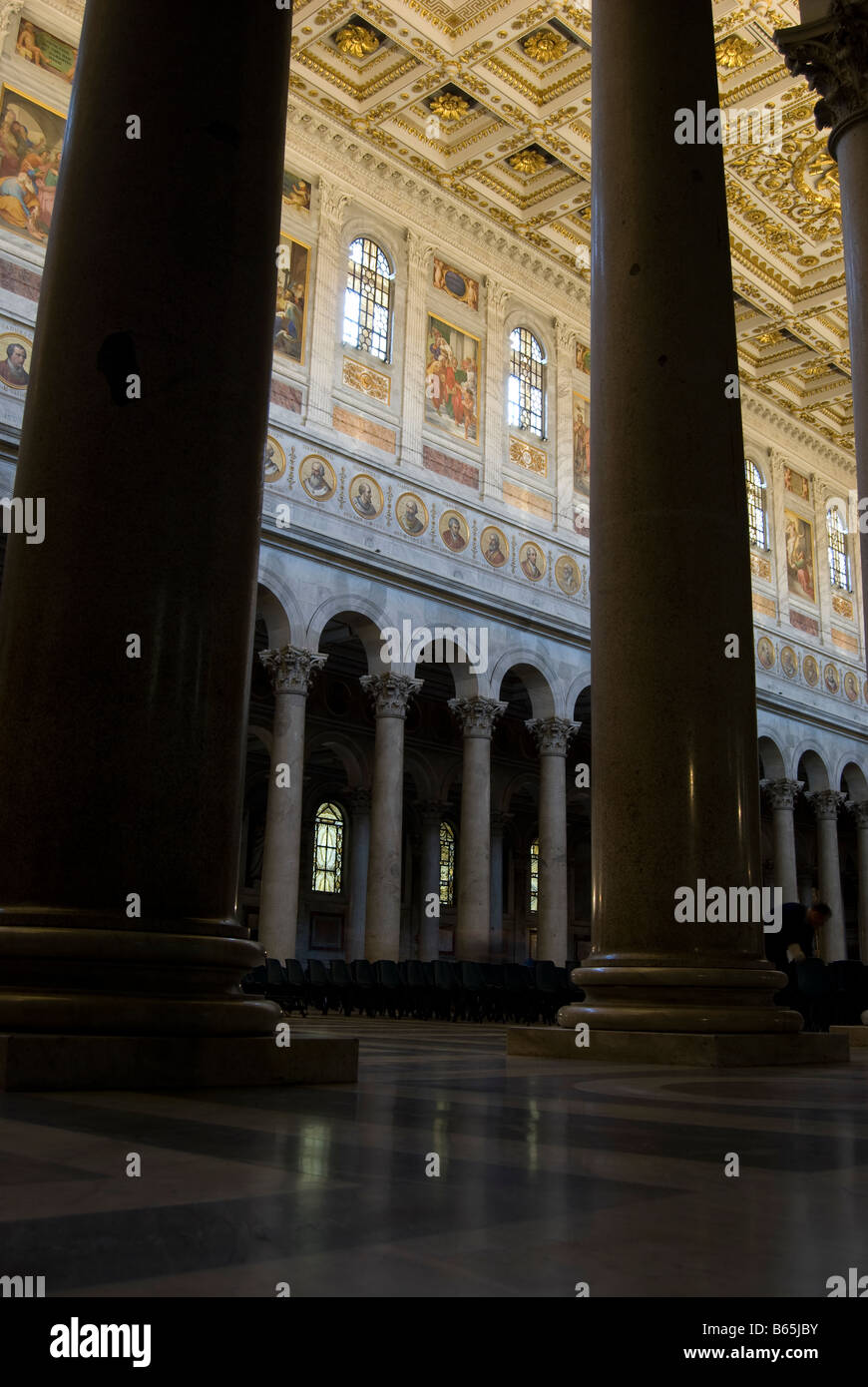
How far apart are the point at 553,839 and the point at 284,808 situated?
5.53 meters

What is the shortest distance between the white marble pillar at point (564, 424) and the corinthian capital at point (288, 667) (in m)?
6.94

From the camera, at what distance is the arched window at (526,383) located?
2359cm

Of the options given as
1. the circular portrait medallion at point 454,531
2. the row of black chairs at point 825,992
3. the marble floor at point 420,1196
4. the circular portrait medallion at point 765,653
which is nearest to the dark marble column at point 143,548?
the marble floor at point 420,1196

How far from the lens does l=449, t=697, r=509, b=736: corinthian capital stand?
21.6 meters

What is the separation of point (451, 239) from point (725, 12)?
6.40 meters

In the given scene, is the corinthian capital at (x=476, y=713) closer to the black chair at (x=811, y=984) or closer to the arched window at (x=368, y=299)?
the arched window at (x=368, y=299)

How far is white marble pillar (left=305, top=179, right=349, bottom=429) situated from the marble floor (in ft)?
59.0

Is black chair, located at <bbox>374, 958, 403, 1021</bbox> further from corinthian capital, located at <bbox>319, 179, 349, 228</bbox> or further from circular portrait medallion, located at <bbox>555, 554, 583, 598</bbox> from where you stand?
corinthian capital, located at <bbox>319, 179, 349, 228</bbox>

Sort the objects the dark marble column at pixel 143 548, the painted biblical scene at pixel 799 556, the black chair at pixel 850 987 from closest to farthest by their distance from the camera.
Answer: the dark marble column at pixel 143 548
the black chair at pixel 850 987
the painted biblical scene at pixel 799 556

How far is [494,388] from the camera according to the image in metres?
23.0

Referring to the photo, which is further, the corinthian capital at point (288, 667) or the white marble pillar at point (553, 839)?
the white marble pillar at point (553, 839)

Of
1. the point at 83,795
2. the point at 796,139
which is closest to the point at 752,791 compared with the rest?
the point at 83,795
